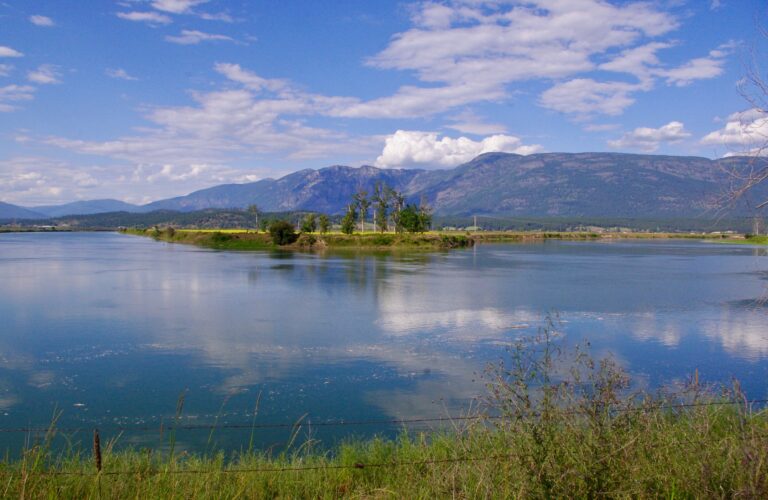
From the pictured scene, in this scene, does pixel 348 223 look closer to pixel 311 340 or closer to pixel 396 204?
pixel 396 204

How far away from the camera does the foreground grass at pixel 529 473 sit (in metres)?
5.02

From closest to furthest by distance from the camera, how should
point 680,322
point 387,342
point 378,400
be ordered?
point 378,400, point 387,342, point 680,322

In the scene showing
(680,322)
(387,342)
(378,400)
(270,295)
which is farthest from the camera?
(270,295)

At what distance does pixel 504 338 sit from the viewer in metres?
18.4

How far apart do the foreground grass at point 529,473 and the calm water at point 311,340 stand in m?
3.54

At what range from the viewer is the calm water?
11.8 m

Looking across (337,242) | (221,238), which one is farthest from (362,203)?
(221,238)

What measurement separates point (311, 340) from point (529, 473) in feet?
45.2

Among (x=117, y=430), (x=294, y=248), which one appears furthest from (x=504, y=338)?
(x=294, y=248)

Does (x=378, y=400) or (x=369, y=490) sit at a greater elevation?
(x=369, y=490)

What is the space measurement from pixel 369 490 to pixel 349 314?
58.3ft

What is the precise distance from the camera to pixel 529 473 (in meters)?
5.11

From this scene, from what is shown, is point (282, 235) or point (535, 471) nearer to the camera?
point (535, 471)

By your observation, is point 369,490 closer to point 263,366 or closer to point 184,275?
point 263,366
